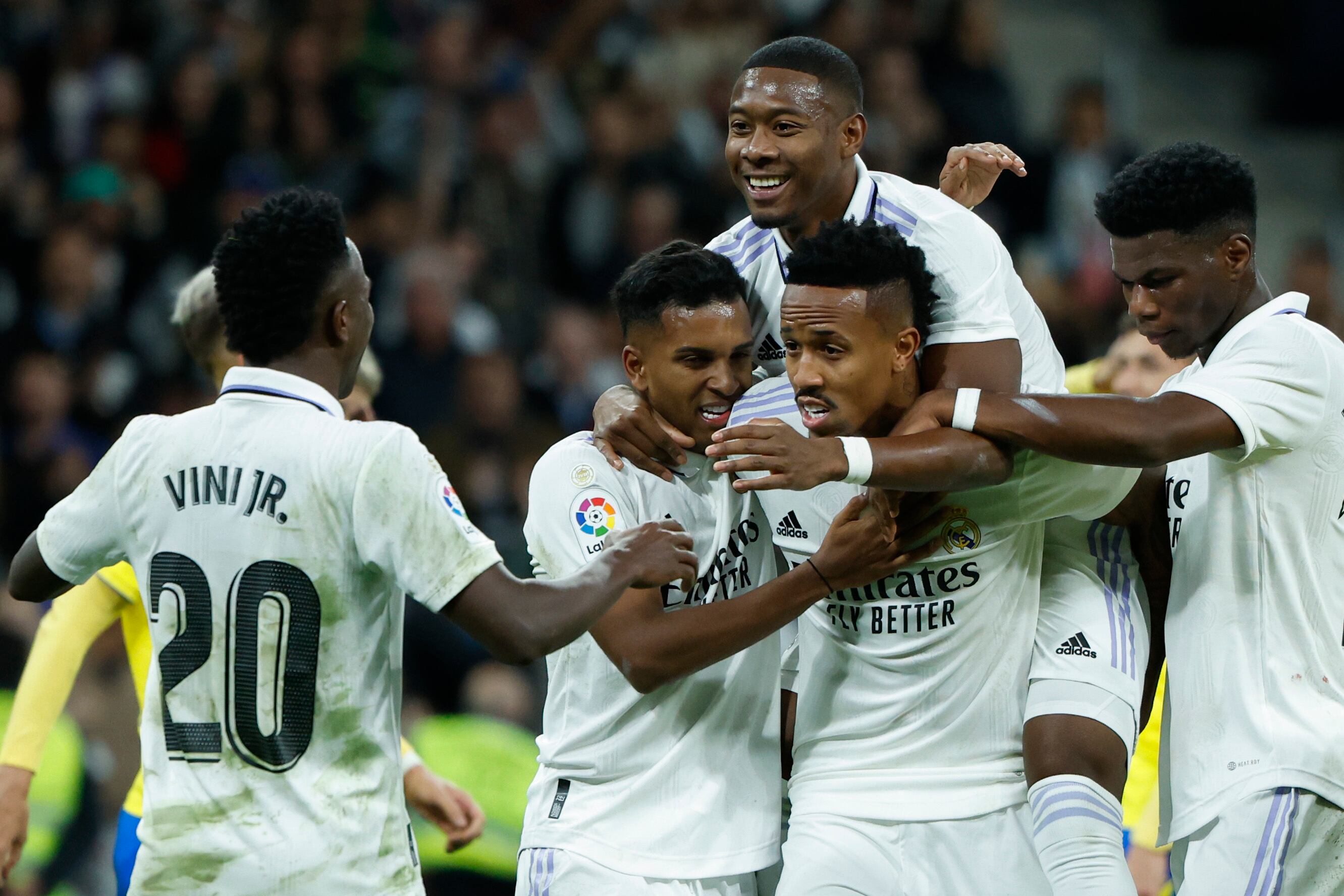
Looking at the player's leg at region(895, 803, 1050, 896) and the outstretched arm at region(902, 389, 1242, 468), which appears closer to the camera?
the outstretched arm at region(902, 389, 1242, 468)

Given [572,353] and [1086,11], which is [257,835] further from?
[1086,11]

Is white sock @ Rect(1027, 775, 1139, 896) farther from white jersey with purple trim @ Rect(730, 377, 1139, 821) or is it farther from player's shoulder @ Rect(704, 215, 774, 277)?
player's shoulder @ Rect(704, 215, 774, 277)

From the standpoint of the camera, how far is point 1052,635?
412 centimetres

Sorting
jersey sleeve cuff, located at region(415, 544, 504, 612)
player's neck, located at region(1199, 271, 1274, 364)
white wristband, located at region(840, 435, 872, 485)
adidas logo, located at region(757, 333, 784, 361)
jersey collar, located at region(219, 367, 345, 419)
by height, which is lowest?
jersey sleeve cuff, located at region(415, 544, 504, 612)

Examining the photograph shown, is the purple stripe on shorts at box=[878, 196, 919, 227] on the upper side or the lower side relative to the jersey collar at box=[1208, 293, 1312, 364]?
upper

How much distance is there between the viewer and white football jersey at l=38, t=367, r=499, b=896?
134 inches

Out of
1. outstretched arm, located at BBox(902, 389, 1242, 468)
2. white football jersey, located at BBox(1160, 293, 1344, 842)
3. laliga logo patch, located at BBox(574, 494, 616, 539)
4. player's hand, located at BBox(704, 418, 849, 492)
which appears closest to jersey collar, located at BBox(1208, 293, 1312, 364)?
white football jersey, located at BBox(1160, 293, 1344, 842)

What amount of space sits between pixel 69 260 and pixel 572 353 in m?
2.93

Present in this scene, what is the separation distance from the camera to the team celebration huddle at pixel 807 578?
3455mm

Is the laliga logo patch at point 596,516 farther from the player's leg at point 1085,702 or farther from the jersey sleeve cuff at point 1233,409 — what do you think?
the jersey sleeve cuff at point 1233,409

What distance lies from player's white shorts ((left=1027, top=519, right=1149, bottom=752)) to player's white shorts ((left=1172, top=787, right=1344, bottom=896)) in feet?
1.10

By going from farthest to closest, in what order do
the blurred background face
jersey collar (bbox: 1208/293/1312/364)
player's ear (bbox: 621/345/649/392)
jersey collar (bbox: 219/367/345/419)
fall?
1. the blurred background face
2. player's ear (bbox: 621/345/649/392)
3. jersey collar (bbox: 1208/293/1312/364)
4. jersey collar (bbox: 219/367/345/419)

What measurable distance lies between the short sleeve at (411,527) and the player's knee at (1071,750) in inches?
56.7

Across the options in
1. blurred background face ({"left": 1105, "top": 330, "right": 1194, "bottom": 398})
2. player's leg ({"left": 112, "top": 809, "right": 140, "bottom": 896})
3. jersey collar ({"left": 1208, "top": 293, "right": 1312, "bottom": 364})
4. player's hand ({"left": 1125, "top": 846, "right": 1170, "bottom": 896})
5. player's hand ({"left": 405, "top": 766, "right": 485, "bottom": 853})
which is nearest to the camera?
jersey collar ({"left": 1208, "top": 293, "right": 1312, "bottom": 364})
